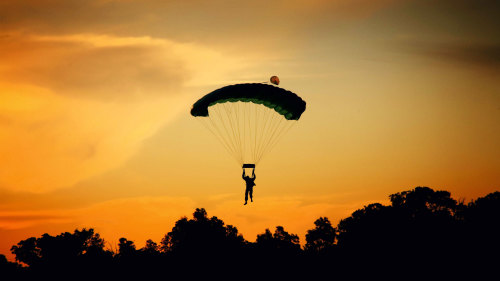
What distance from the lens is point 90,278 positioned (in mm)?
58031

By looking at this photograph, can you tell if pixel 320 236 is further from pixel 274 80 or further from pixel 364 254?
pixel 274 80

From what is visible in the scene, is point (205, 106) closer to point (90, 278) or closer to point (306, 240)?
point (90, 278)

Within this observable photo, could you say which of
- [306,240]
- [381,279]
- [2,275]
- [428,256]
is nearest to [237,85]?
[381,279]

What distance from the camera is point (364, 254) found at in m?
64.8

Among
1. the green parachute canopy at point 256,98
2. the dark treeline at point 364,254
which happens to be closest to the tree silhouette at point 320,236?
the dark treeline at point 364,254

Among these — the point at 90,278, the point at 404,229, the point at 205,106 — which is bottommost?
the point at 90,278

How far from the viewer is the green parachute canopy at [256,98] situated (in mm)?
34153

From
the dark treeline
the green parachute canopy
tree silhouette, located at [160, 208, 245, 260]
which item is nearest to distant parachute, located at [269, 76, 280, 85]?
the green parachute canopy

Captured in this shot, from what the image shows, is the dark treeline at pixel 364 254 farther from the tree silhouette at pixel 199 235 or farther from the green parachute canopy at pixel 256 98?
the green parachute canopy at pixel 256 98

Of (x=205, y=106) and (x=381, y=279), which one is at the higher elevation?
(x=205, y=106)

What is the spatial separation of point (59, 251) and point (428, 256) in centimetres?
6959

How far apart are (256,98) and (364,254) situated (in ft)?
119

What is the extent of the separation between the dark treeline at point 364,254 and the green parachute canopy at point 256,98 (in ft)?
83.1

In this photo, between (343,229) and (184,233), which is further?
(184,233)
